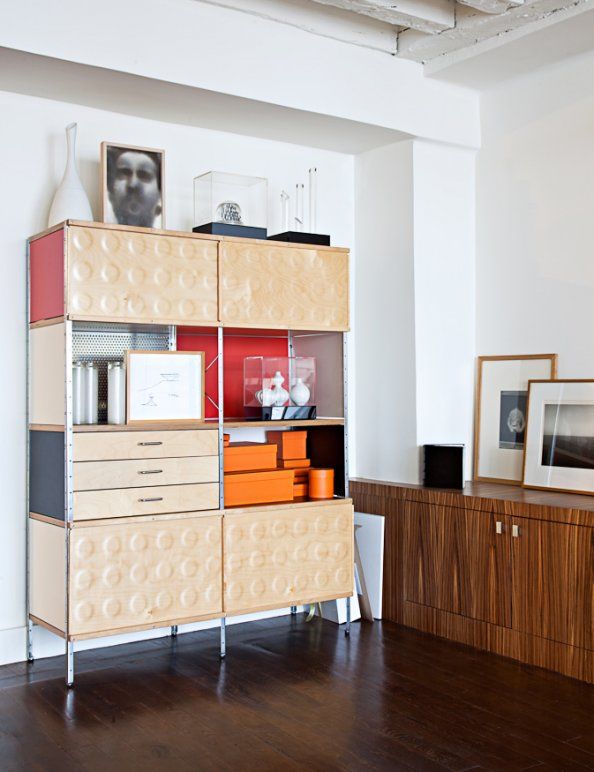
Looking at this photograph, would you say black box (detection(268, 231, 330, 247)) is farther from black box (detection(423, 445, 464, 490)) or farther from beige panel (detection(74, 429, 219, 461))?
black box (detection(423, 445, 464, 490))

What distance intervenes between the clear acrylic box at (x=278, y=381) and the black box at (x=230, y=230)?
0.65 meters

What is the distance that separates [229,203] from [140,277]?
687mm

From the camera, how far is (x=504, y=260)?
16.5 feet

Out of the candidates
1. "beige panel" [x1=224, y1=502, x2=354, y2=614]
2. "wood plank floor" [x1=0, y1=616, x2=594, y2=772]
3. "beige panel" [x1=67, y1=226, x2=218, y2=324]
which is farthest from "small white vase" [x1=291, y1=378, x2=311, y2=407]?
"wood plank floor" [x1=0, y1=616, x2=594, y2=772]

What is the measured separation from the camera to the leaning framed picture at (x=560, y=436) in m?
4.37

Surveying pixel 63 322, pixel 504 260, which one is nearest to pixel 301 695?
pixel 63 322

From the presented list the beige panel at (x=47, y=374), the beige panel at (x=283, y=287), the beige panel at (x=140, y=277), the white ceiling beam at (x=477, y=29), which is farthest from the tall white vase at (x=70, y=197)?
the white ceiling beam at (x=477, y=29)

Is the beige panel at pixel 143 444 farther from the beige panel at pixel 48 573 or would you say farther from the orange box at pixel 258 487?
the beige panel at pixel 48 573

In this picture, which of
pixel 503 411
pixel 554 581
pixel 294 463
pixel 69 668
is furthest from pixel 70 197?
pixel 554 581

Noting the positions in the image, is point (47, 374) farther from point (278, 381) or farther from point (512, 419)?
point (512, 419)

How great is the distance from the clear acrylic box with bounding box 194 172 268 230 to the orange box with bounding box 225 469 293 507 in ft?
3.93

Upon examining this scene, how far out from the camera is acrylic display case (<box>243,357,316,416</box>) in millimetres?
4574

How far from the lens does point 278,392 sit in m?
4.58

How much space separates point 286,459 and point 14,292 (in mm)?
1570
